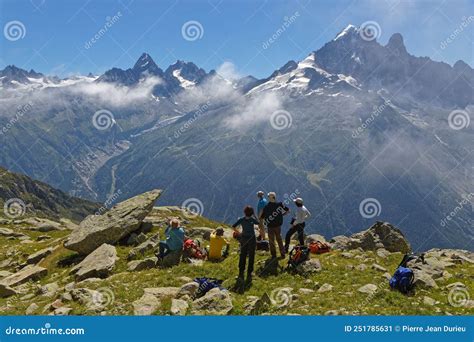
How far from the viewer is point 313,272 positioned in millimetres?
26812

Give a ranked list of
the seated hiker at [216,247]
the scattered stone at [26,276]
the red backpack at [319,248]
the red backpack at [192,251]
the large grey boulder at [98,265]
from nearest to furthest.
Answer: the large grey boulder at [98,265] → the scattered stone at [26,276] → the red backpack at [192,251] → the seated hiker at [216,247] → the red backpack at [319,248]

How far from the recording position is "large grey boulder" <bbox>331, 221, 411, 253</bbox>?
3794 cm

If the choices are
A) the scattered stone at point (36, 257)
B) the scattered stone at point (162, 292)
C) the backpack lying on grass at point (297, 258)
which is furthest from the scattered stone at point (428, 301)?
the scattered stone at point (36, 257)

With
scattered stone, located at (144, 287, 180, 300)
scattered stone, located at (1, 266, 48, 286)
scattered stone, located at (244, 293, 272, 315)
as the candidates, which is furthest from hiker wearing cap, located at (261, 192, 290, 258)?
scattered stone, located at (1, 266, 48, 286)

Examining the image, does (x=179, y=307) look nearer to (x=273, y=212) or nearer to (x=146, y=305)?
(x=146, y=305)

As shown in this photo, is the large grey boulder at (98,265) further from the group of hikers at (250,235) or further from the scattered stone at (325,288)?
the scattered stone at (325,288)

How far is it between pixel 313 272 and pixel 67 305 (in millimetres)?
13597

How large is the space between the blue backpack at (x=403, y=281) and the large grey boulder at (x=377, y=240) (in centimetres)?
1364

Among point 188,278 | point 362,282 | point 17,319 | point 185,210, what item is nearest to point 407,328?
point 362,282

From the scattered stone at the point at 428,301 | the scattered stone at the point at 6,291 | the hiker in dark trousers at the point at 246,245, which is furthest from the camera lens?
the scattered stone at the point at 6,291

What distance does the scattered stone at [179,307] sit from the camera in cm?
1953

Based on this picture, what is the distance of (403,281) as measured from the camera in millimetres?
22906

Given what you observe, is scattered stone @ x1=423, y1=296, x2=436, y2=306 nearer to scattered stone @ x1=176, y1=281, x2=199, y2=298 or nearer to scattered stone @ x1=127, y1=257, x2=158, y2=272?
scattered stone @ x1=176, y1=281, x2=199, y2=298

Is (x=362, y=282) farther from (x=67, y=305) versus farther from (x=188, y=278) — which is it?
(x=67, y=305)
